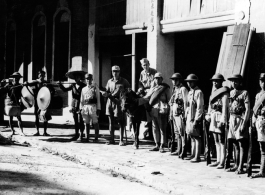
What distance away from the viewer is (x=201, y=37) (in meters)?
14.9

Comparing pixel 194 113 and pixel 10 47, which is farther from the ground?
pixel 10 47

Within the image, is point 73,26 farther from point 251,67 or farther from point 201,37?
point 251,67

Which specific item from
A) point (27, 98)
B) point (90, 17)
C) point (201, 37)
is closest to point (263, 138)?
point (201, 37)

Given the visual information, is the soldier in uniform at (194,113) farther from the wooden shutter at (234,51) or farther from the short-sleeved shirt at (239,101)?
the short-sleeved shirt at (239,101)

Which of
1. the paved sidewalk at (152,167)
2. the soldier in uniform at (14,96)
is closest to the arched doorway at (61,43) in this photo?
the soldier in uniform at (14,96)

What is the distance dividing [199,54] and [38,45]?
8.84 meters

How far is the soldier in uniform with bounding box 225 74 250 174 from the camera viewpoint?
8.45 metres

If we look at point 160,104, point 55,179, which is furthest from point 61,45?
point 55,179

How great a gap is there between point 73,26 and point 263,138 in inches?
465

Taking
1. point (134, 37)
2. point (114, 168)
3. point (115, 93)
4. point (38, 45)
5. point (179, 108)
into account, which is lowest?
point (114, 168)

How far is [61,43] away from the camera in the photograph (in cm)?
1945

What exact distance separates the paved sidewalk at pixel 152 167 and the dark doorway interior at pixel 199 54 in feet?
10.1

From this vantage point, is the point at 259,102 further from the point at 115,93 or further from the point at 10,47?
the point at 10,47

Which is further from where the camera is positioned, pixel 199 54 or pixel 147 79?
pixel 199 54
